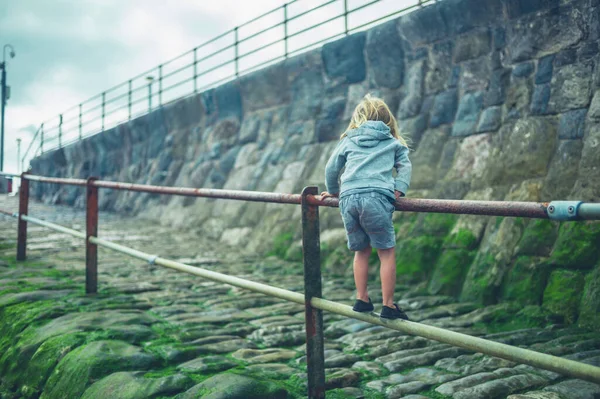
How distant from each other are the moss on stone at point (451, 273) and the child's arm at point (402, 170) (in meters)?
2.47

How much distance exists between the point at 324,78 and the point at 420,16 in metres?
1.79

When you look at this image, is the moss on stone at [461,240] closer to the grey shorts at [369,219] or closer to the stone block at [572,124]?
the stone block at [572,124]

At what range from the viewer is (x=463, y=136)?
5.36 m

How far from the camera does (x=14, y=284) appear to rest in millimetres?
4070

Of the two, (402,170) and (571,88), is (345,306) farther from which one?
(571,88)

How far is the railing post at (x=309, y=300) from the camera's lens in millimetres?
2287

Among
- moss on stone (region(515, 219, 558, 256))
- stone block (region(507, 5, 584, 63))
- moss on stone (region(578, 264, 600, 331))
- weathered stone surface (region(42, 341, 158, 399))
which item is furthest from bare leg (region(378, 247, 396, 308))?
stone block (region(507, 5, 584, 63))

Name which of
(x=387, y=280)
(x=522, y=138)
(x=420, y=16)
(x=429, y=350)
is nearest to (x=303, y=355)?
(x=429, y=350)

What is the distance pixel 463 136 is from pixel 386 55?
164cm

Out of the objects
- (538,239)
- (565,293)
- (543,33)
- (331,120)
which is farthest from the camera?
(331,120)

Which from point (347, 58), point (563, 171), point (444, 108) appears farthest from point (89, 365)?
point (347, 58)

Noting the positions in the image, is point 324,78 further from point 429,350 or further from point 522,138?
point 429,350

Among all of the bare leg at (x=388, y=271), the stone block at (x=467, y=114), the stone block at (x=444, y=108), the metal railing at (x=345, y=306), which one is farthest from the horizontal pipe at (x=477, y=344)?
the stone block at (x=444, y=108)

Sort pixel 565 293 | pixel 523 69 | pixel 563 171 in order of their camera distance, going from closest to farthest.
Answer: pixel 565 293 → pixel 563 171 → pixel 523 69
